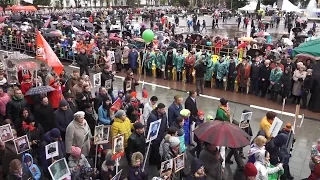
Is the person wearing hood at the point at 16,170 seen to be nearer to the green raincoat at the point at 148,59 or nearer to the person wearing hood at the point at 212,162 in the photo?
the person wearing hood at the point at 212,162

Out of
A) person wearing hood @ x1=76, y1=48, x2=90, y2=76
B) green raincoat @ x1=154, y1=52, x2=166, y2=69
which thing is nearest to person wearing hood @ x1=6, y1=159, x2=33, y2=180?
person wearing hood @ x1=76, y1=48, x2=90, y2=76

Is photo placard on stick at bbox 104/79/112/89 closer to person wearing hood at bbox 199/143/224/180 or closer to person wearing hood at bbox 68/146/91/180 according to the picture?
person wearing hood at bbox 68/146/91/180

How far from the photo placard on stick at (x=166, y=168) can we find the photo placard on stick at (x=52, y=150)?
1.87 m

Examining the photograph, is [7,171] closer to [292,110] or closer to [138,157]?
[138,157]

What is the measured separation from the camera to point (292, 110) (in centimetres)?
1237

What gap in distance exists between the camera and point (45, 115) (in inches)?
304

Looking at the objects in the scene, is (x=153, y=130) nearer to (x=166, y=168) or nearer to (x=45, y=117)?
(x=166, y=168)

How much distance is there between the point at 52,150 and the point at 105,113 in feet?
7.32

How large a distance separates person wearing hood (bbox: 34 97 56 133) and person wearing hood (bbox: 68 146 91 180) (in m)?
1.93

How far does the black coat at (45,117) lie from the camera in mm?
7719

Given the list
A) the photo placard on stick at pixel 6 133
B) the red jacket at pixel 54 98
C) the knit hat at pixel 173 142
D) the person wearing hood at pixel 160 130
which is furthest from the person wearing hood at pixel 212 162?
the red jacket at pixel 54 98

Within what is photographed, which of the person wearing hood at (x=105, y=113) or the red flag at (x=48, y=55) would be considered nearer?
the person wearing hood at (x=105, y=113)

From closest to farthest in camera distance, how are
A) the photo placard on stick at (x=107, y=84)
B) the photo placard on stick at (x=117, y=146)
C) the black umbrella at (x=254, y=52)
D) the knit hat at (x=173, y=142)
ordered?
the photo placard on stick at (x=117, y=146) → the knit hat at (x=173, y=142) → the photo placard on stick at (x=107, y=84) → the black umbrella at (x=254, y=52)

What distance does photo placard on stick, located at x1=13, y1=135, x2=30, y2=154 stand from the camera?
619cm
